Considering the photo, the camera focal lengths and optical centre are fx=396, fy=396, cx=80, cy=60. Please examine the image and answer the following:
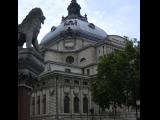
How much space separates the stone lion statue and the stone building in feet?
Answer: 192

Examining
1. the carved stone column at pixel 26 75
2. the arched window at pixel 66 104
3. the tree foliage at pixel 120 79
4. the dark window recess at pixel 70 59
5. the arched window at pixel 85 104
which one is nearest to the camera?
the carved stone column at pixel 26 75

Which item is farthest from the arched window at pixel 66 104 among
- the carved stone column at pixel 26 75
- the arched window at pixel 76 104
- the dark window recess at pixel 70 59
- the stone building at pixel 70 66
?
the carved stone column at pixel 26 75

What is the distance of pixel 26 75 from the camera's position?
1075 centimetres

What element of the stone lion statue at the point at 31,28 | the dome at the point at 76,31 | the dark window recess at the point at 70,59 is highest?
the dome at the point at 76,31

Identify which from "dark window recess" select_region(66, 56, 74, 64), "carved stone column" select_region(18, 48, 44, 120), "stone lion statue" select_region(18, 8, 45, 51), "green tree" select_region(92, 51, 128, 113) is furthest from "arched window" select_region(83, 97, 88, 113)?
"carved stone column" select_region(18, 48, 44, 120)

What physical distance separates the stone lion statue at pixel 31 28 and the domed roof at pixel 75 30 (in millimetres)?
84172

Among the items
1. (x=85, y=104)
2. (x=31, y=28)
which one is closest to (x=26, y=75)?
(x=31, y=28)

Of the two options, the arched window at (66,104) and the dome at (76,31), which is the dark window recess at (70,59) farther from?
the arched window at (66,104)

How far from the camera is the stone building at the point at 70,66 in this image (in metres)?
75.7

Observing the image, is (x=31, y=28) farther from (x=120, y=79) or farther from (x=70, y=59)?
(x=70, y=59)
